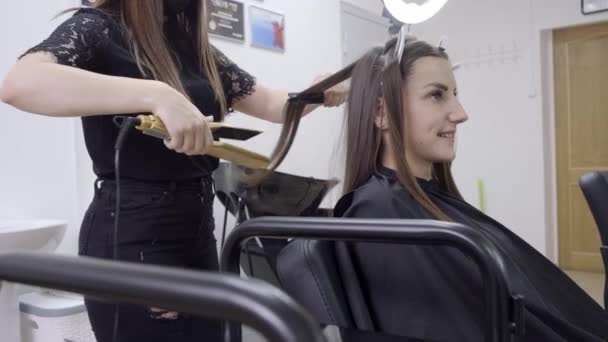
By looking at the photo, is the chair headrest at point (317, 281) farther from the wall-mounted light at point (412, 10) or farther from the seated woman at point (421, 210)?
the wall-mounted light at point (412, 10)

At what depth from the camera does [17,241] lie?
1750 mm

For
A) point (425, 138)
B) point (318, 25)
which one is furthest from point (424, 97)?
point (318, 25)

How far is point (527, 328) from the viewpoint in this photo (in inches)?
40.8

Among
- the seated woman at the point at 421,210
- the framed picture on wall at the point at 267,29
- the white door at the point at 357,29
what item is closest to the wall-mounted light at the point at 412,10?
the seated woman at the point at 421,210

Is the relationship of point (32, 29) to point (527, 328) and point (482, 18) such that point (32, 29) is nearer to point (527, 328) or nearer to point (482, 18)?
point (527, 328)

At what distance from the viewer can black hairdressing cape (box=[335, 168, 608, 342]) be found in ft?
3.21

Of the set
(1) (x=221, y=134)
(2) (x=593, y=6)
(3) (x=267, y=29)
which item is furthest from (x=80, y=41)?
(2) (x=593, y=6)

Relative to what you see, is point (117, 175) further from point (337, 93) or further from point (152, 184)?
point (337, 93)

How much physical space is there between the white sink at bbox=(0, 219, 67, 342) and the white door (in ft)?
8.33

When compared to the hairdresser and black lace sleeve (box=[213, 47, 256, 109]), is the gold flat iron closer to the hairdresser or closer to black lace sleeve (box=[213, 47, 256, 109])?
the hairdresser

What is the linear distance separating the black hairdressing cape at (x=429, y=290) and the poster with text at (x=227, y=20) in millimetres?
2010

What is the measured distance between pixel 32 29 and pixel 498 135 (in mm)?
3965

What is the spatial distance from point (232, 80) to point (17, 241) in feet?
3.13

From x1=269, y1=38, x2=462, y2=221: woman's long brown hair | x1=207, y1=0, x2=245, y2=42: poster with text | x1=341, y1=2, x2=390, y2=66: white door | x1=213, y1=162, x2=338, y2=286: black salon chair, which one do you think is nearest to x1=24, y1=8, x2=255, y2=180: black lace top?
x1=269, y1=38, x2=462, y2=221: woman's long brown hair
